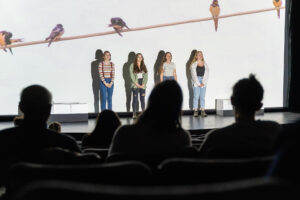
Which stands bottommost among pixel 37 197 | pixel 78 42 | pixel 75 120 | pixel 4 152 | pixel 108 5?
pixel 75 120

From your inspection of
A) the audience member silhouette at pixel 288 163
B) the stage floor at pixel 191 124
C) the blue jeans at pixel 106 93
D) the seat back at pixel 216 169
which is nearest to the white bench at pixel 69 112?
the stage floor at pixel 191 124

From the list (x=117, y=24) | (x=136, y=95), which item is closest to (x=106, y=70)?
(x=136, y=95)

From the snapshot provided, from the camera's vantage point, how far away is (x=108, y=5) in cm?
705

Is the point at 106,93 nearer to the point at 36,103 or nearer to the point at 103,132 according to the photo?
the point at 103,132

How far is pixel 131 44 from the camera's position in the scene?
7223 mm

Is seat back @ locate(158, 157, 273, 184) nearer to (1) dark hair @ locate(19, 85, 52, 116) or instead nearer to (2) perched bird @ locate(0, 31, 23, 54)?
(1) dark hair @ locate(19, 85, 52, 116)

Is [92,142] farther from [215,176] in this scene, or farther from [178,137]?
[215,176]

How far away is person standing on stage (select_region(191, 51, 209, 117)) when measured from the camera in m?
6.78

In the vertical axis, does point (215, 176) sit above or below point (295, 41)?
below

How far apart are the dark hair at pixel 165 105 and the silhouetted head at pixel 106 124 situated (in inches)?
28.4

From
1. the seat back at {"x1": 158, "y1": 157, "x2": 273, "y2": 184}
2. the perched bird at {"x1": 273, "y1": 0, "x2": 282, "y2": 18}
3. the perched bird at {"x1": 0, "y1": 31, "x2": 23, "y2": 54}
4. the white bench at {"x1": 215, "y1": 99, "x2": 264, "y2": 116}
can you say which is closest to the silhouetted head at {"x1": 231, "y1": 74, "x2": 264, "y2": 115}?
the seat back at {"x1": 158, "y1": 157, "x2": 273, "y2": 184}

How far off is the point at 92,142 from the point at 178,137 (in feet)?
2.96

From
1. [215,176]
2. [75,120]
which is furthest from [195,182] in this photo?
[75,120]

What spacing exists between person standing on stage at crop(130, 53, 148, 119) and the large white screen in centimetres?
51
